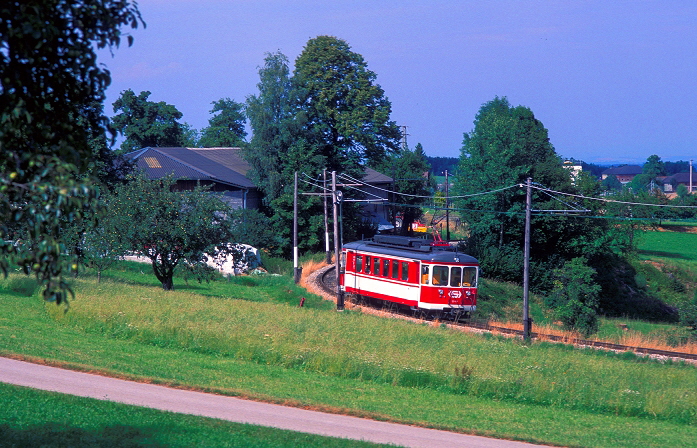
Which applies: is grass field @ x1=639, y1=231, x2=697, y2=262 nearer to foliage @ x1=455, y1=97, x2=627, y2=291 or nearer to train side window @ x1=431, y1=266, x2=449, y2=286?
foliage @ x1=455, y1=97, x2=627, y2=291

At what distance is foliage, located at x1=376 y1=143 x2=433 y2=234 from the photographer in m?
75.3

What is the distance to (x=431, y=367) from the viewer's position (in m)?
18.1

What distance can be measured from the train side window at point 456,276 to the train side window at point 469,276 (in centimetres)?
23

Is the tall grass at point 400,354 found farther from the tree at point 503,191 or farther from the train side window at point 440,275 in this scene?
the tree at point 503,191

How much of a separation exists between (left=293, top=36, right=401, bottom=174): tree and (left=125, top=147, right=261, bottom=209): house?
7.52m

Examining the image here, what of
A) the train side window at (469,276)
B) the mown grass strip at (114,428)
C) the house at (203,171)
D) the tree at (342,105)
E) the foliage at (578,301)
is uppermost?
the tree at (342,105)

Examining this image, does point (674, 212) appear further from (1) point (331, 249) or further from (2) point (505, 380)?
(2) point (505, 380)

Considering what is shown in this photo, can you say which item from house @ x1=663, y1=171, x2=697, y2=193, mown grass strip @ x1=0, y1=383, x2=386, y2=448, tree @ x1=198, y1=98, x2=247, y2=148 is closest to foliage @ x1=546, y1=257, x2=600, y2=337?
mown grass strip @ x1=0, y1=383, x2=386, y2=448

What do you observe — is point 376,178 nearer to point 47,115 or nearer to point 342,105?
point 342,105

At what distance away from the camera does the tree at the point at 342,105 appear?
62.1 meters

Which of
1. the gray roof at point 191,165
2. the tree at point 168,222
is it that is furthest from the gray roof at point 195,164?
the tree at point 168,222

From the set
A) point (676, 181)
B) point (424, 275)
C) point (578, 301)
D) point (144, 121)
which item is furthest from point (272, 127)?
point (676, 181)

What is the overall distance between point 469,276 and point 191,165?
3566 cm

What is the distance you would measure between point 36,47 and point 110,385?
32.6 feet
